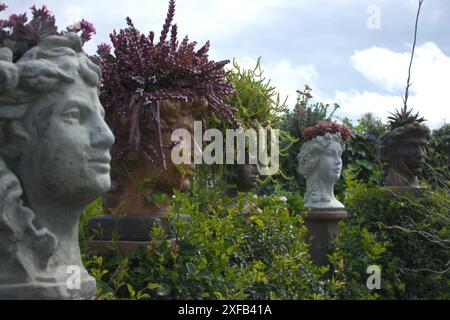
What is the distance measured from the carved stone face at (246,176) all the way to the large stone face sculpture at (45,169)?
2.20 metres

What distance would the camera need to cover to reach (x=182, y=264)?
2734 mm

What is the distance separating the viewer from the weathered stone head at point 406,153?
18.1ft

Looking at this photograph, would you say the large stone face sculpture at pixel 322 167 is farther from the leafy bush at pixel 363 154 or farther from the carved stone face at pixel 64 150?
the carved stone face at pixel 64 150

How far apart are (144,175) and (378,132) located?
7.67 meters

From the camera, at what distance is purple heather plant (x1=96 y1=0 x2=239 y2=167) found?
2773 mm

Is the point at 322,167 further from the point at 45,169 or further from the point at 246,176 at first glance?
the point at 45,169

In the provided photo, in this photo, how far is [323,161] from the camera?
19.8 feet

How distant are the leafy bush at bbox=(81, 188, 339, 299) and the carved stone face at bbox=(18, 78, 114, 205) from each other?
0.40 meters

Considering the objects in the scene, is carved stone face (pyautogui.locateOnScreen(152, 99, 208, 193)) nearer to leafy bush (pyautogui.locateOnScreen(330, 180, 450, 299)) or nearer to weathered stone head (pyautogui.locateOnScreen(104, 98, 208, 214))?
weathered stone head (pyautogui.locateOnScreen(104, 98, 208, 214))

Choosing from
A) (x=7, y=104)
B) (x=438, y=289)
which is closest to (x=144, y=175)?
(x=7, y=104)

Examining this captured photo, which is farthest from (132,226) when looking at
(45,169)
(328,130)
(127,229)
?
(328,130)

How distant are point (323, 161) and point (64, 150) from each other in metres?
4.43

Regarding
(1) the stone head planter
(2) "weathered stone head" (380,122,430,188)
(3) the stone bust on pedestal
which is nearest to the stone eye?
(1) the stone head planter
